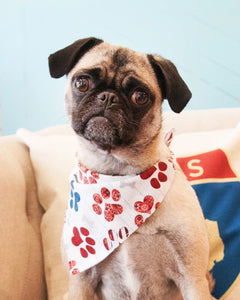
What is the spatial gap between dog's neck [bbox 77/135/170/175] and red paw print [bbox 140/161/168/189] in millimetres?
18

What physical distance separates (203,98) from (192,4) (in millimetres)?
564

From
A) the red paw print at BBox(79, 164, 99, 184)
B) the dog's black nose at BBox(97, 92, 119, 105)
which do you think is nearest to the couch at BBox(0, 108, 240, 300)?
the red paw print at BBox(79, 164, 99, 184)

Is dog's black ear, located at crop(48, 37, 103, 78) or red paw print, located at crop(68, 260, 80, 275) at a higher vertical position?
dog's black ear, located at crop(48, 37, 103, 78)

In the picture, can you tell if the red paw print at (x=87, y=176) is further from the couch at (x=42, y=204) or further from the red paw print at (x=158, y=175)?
the couch at (x=42, y=204)

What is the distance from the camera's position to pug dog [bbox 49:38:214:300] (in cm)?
107

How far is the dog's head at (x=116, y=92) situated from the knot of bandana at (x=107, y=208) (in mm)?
123

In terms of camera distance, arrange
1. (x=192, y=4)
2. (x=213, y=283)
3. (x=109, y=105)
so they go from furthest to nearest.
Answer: (x=192, y=4) < (x=213, y=283) < (x=109, y=105)

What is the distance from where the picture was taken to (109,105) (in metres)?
1.04

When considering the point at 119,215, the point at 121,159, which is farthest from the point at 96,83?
the point at 119,215

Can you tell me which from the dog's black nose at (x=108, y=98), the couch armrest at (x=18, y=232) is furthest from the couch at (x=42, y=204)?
the dog's black nose at (x=108, y=98)

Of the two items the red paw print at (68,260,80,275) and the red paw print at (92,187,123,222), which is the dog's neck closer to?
the red paw print at (92,187,123,222)

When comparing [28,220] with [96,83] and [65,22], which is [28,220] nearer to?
[96,83]

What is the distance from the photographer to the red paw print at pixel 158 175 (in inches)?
46.0

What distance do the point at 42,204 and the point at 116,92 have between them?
2.62ft
